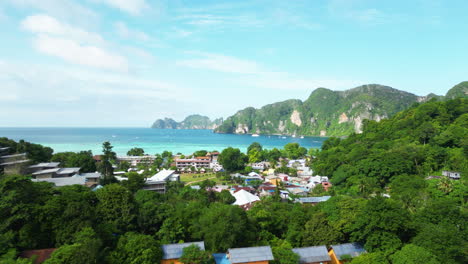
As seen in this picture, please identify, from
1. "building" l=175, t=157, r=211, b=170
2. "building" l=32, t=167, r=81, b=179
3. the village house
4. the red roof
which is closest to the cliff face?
"building" l=175, t=157, r=211, b=170

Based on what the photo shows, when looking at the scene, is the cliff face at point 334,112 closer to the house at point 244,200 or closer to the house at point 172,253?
the house at point 244,200

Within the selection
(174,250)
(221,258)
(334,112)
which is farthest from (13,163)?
(334,112)

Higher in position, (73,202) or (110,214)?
(73,202)

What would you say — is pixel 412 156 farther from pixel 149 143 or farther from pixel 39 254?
pixel 149 143

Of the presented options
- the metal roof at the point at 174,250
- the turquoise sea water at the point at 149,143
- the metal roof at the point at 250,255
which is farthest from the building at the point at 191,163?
the metal roof at the point at 250,255

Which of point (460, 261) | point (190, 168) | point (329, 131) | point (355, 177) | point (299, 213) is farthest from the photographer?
point (329, 131)

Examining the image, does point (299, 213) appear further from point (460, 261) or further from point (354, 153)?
point (354, 153)

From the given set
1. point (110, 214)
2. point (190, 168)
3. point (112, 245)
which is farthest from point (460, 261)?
point (190, 168)
